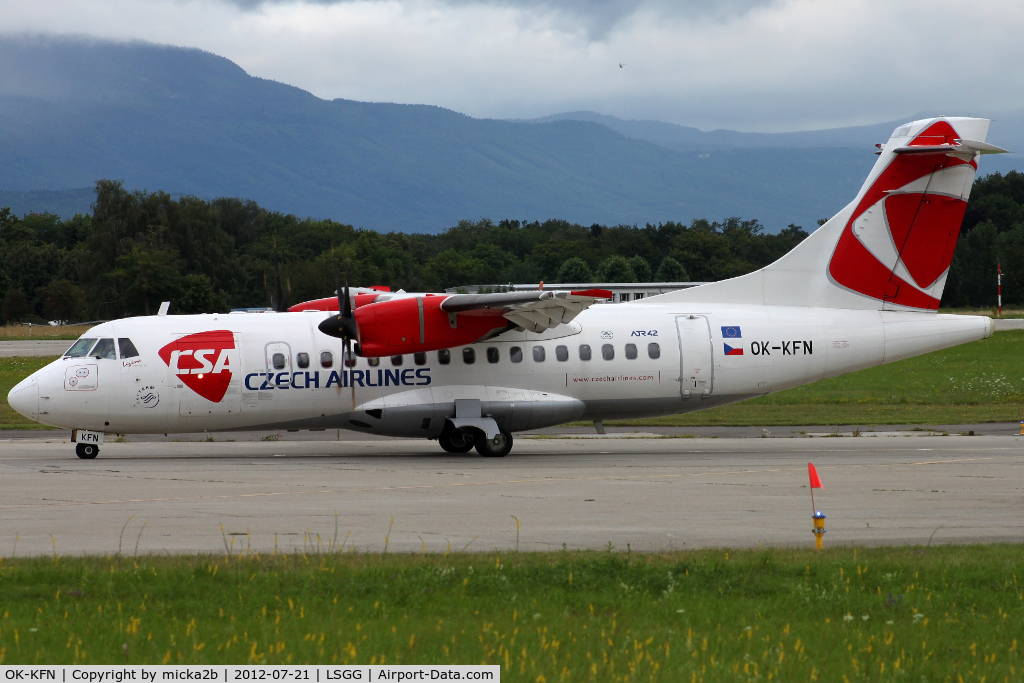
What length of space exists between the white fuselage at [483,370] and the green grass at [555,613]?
Answer: 1121cm

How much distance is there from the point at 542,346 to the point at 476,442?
2.69 metres

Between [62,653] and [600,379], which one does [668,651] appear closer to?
[62,653]

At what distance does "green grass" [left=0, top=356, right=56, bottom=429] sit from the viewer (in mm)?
30516

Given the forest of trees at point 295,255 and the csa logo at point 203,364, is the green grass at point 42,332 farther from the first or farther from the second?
the csa logo at point 203,364

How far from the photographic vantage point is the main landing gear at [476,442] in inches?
888

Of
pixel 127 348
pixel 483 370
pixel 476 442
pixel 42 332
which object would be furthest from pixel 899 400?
pixel 42 332

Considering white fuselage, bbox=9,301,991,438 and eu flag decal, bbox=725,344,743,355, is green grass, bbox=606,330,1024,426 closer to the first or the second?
white fuselage, bbox=9,301,991,438

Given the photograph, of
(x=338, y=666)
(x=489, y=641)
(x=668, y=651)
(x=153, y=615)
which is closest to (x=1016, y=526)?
(x=668, y=651)

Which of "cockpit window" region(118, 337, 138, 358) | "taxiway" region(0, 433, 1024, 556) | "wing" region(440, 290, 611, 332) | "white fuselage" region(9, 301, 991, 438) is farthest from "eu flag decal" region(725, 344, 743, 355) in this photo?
"cockpit window" region(118, 337, 138, 358)

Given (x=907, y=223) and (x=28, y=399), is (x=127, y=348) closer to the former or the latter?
(x=28, y=399)

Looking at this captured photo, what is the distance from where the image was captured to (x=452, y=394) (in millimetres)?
22672

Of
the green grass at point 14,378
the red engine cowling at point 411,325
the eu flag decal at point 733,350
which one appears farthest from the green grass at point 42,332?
the eu flag decal at point 733,350

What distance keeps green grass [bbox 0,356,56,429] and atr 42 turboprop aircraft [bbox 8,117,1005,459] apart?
9585mm

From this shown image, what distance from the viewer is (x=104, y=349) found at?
2208 centimetres
